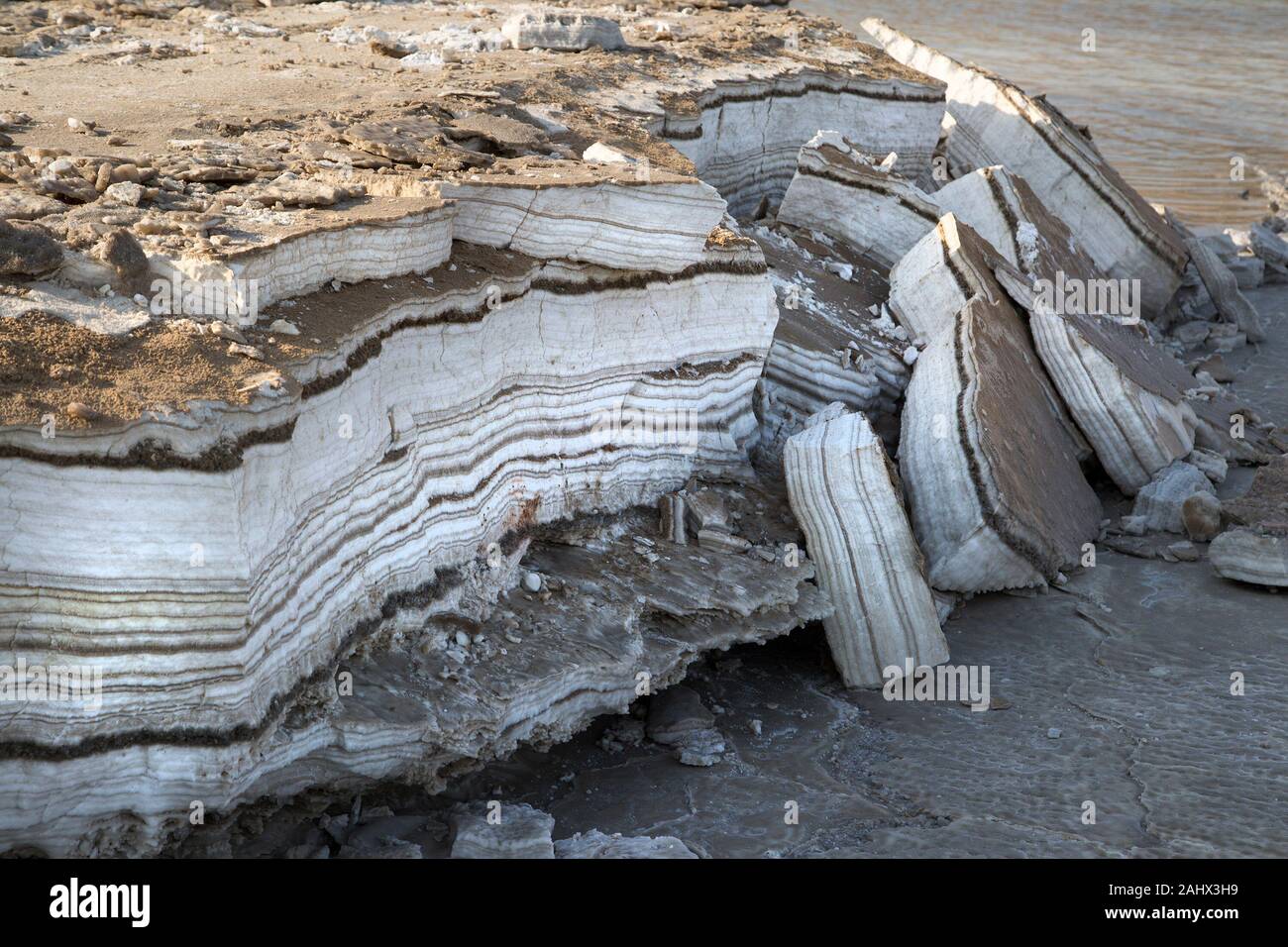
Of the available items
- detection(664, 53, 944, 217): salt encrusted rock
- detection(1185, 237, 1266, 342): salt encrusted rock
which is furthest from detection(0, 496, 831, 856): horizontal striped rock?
detection(1185, 237, 1266, 342): salt encrusted rock

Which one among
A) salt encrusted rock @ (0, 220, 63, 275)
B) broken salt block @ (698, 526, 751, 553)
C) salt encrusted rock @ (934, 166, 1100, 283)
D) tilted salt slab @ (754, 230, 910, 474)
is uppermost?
salt encrusted rock @ (0, 220, 63, 275)

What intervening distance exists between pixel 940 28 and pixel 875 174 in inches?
480

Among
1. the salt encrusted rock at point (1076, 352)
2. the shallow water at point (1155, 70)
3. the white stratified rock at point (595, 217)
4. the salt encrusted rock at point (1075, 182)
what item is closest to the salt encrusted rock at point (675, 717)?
the white stratified rock at point (595, 217)

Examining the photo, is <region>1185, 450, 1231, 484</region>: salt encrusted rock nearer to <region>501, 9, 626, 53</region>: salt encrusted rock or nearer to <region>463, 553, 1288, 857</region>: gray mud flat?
<region>463, 553, 1288, 857</region>: gray mud flat

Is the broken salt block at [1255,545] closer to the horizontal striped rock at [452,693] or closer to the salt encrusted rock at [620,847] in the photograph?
the horizontal striped rock at [452,693]

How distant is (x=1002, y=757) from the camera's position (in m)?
4.30

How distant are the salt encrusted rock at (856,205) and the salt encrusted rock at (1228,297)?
3063 millimetres

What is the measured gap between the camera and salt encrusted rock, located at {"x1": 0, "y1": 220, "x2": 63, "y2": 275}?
350 centimetres

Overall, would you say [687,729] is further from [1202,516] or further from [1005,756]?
[1202,516]

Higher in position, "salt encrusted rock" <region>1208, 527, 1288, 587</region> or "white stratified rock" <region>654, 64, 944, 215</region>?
"white stratified rock" <region>654, 64, 944, 215</region>

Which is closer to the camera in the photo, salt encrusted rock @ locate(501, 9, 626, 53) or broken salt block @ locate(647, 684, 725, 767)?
broken salt block @ locate(647, 684, 725, 767)

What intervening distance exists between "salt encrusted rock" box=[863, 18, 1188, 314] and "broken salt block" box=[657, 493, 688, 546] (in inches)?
182

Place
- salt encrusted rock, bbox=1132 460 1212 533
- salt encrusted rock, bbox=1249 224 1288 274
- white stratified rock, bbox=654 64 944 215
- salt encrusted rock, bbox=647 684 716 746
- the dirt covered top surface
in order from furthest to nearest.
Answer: salt encrusted rock, bbox=1249 224 1288 274 < white stratified rock, bbox=654 64 944 215 < salt encrusted rock, bbox=1132 460 1212 533 < salt encrusted rock, bbox=647 684 716 746 < the dirt covered top surface

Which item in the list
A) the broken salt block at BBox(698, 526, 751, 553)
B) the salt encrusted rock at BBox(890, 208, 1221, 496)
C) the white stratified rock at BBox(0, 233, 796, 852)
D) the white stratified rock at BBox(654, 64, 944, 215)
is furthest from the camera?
the white stratified rock at BBox(654, 64, 944, 215)
